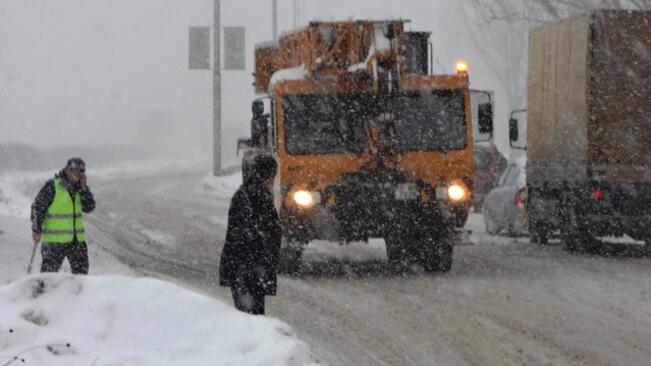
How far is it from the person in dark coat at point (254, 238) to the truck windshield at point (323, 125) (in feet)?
22.5

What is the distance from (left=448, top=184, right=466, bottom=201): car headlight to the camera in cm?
1548

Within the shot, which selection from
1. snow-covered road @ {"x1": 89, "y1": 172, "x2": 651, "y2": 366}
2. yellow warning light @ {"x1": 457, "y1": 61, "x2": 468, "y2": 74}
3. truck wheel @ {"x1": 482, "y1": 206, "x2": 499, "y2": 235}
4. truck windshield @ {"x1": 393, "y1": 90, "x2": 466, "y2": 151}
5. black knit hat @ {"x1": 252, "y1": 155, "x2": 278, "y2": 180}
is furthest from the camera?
truck wheel @ {"x1": 482, "y1": 206, "x2": 499, "y2": 235}

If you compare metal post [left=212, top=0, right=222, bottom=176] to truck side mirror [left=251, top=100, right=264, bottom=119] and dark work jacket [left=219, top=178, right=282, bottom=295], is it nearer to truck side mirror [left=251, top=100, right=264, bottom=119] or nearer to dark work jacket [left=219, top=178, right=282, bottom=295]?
Answer: truck side mirror [left=251, top=100, right=264, bottom=119]

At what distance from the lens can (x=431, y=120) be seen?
15.7m

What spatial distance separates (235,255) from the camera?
8492mm

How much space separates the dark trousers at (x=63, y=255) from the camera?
11.4 meters

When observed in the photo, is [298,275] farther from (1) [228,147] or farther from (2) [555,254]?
(1) [228,147]

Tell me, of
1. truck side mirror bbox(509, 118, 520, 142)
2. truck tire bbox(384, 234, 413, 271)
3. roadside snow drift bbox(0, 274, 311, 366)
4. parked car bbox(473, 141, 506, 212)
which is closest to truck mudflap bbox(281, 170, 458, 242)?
truck tire bbox(384, 234, 413, 271)

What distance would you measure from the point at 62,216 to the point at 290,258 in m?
5.08

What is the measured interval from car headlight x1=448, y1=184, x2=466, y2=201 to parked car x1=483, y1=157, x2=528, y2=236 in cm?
572

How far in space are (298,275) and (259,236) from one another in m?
7.62

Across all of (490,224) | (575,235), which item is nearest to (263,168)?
(575,235)

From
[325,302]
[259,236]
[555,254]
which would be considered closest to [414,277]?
[325,302]

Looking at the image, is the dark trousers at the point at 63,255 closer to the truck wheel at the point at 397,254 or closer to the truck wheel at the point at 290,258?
the truck wheel at the point at 290,258
